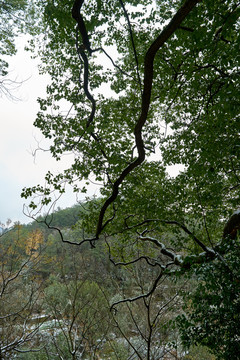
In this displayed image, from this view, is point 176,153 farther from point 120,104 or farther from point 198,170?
point 120,104

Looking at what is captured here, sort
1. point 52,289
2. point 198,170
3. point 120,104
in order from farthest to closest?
point 52,289, point 120,104, point 198,170

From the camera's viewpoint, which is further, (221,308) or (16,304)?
(16,304)

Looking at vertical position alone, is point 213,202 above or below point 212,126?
below

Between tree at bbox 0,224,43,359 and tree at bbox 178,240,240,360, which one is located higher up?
tree at bbox 0,224,43,359

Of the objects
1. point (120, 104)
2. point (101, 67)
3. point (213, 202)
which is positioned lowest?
point (213, 202)

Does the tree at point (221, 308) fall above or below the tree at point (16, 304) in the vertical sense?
below

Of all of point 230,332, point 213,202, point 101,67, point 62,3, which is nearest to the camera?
point 230,332

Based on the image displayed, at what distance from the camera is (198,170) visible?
4520 millimetres

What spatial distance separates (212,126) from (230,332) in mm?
3183

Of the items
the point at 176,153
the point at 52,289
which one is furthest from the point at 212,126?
the point at 52,289

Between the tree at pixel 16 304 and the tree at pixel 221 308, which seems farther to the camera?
the tree at pixel 16 304

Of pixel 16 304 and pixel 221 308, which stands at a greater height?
pixel 16 304

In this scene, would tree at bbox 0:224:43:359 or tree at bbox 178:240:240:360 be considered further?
tree at bbox 0:224:43:359

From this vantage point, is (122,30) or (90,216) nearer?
(122,30)
